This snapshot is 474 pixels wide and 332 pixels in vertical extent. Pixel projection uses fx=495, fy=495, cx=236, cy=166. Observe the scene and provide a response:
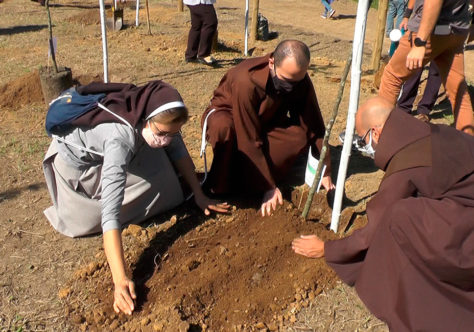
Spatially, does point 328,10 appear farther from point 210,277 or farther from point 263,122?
point 210,277

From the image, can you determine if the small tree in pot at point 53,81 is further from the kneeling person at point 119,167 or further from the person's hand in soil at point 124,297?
the person's hand in soil at point 124,297

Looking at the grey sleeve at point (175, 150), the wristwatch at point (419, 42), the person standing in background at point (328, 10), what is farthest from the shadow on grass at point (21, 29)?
the wristwatch at point (419, 42)

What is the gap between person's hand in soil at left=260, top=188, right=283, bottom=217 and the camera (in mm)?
3643

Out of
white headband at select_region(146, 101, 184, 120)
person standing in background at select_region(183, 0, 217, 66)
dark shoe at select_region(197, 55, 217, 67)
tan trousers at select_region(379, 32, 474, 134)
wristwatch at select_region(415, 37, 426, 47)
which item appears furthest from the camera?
dark shoe at select_region(197, 55, 217, 67)

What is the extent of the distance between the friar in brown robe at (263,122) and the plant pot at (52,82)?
265cm

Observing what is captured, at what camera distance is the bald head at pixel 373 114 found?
2340 mm

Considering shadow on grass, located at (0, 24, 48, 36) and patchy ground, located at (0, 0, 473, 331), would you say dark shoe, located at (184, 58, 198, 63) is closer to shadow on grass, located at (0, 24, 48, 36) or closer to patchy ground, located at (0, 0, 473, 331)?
patchy ground, located at (0, 0, 473, 331)

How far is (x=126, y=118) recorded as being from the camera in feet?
9.61

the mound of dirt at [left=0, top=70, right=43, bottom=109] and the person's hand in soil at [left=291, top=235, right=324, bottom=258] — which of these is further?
the mound of dirt at [left=0, top=70, right=43, bottom=109]

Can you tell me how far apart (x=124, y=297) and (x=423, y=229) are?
160 cm

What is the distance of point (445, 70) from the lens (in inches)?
169

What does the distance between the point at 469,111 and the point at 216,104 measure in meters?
2.27

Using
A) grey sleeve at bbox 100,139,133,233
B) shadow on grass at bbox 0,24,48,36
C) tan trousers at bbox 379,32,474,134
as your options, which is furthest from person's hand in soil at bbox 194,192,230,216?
shadow on grass at bbox 0,24,48,36

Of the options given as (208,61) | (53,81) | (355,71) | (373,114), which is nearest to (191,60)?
(208,61)
